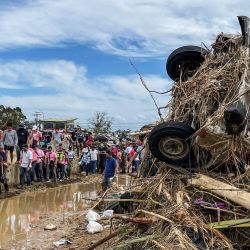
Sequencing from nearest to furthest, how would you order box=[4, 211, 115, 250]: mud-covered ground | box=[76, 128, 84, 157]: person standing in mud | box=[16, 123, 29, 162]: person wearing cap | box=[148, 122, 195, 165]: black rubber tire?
box=[148, 122, 195, 165]: black rubber tire < box=[4, 211, 115, 250]: mud-covered ground < box=[16, 123, 29, 162]: person wearing cap < box=[76, 128, 84, 157]: person standing in mud

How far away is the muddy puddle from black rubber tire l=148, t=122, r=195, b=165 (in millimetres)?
2031

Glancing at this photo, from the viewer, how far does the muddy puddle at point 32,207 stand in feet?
38.6

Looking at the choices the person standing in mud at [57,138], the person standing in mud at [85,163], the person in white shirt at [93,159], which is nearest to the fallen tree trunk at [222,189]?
the person standing in mud at [57,138]

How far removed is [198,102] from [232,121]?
1.34 meters

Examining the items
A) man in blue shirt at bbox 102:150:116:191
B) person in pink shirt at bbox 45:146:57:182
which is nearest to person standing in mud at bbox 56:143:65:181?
person in pink shirt at bbox 45:146:57:182

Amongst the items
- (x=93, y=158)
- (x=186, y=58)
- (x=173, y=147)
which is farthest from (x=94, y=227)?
(x=93, y=158)

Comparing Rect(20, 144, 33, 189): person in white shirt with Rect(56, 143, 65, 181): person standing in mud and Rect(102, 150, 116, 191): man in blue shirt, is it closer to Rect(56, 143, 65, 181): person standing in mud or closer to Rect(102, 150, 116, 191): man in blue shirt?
Rect(56, 143, 65, 181): person standing in mud

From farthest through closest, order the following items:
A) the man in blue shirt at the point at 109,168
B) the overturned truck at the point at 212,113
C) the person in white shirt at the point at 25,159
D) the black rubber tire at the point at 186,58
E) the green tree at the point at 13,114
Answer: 1. the green tree at the point at 13,114
2. the person in white shirt at the point at 25,159
3. the man in blue shirt at the point at 109,168
4. the black rubber tire at the point at 186,58
5. the overturned truck at the point at 212,113

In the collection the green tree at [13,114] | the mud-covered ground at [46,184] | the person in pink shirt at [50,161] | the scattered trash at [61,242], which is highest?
the green tree at [13,114]

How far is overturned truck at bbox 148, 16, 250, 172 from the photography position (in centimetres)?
709

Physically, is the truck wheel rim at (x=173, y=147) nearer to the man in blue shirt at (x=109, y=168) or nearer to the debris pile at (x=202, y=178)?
the debris pile at (x=202, y=178)

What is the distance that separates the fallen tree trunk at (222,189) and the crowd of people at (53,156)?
6.16 metres

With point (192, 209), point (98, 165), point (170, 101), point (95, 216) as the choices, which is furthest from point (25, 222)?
point (98, 165)

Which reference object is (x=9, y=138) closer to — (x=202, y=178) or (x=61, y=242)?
(x=61, y=242)
